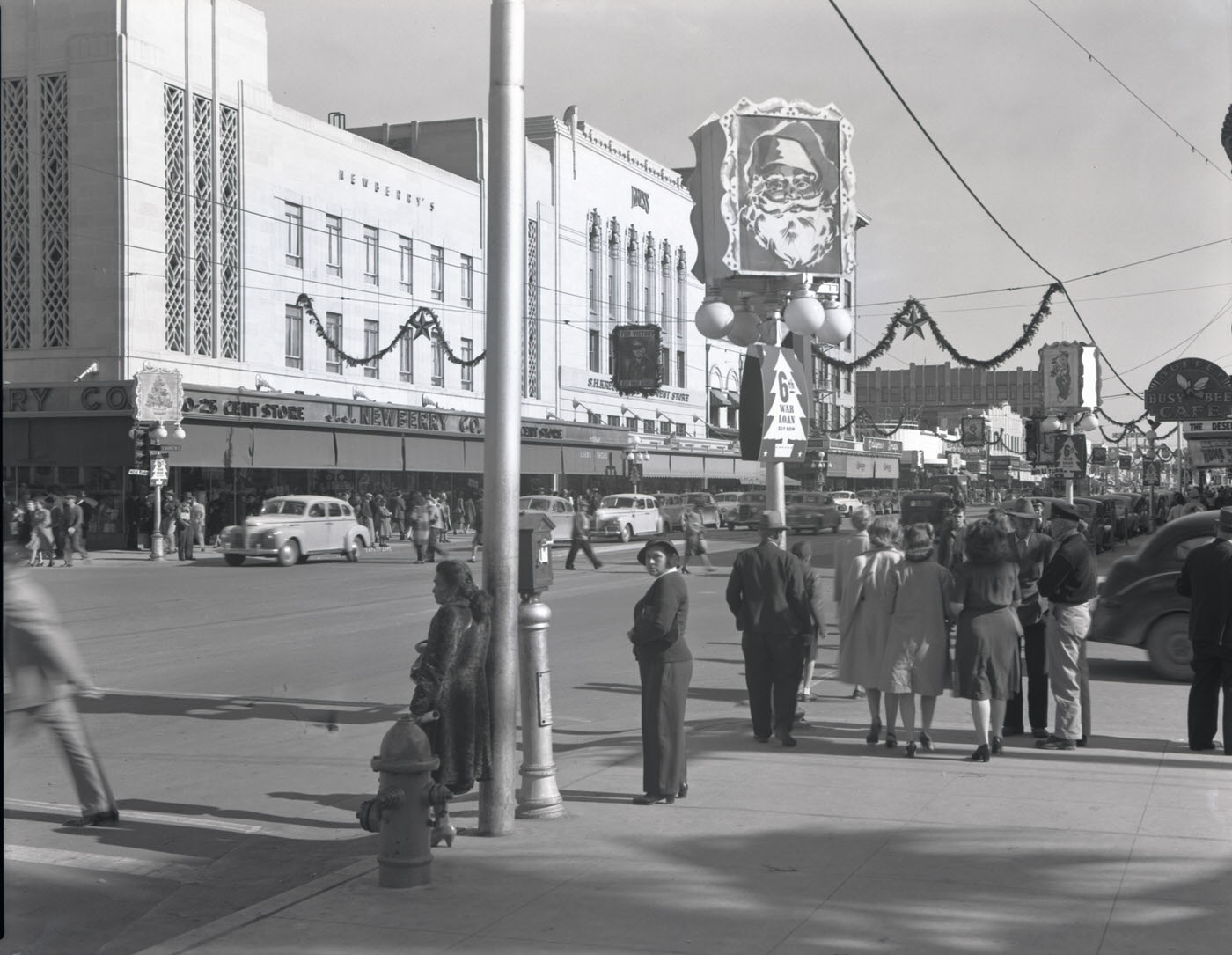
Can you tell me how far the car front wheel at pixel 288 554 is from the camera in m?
31.0

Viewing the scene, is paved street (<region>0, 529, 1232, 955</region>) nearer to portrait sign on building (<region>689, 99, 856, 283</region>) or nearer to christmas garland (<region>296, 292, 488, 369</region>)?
portrait sign on building (<region>689, 99, 856, 283</region>)

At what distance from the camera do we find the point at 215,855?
6.99 m

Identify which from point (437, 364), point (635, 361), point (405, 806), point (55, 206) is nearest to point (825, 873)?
point (405, 806)

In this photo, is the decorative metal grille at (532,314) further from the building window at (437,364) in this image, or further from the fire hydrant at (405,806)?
the fire hydrant at (405,806)

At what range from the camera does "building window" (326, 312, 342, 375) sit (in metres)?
43.4

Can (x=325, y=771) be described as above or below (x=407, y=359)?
below

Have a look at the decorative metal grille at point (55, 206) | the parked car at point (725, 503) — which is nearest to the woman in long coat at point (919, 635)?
the decorative metal grille at point (55, 206)

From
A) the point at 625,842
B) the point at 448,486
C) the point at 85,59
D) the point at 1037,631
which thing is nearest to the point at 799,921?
the point at 625,842

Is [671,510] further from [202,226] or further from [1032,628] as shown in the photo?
[1032,628]

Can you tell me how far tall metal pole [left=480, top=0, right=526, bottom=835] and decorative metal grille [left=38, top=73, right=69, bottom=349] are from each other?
3131 cm

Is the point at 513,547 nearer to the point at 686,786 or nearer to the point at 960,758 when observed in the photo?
the point at 686,786

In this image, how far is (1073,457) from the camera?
24.7m

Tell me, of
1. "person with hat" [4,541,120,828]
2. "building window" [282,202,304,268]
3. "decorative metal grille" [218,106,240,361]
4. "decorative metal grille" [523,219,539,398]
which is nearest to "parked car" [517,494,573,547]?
"decorative metal grille" [218,106,240,361]

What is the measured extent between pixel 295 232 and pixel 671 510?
17.2 meters
